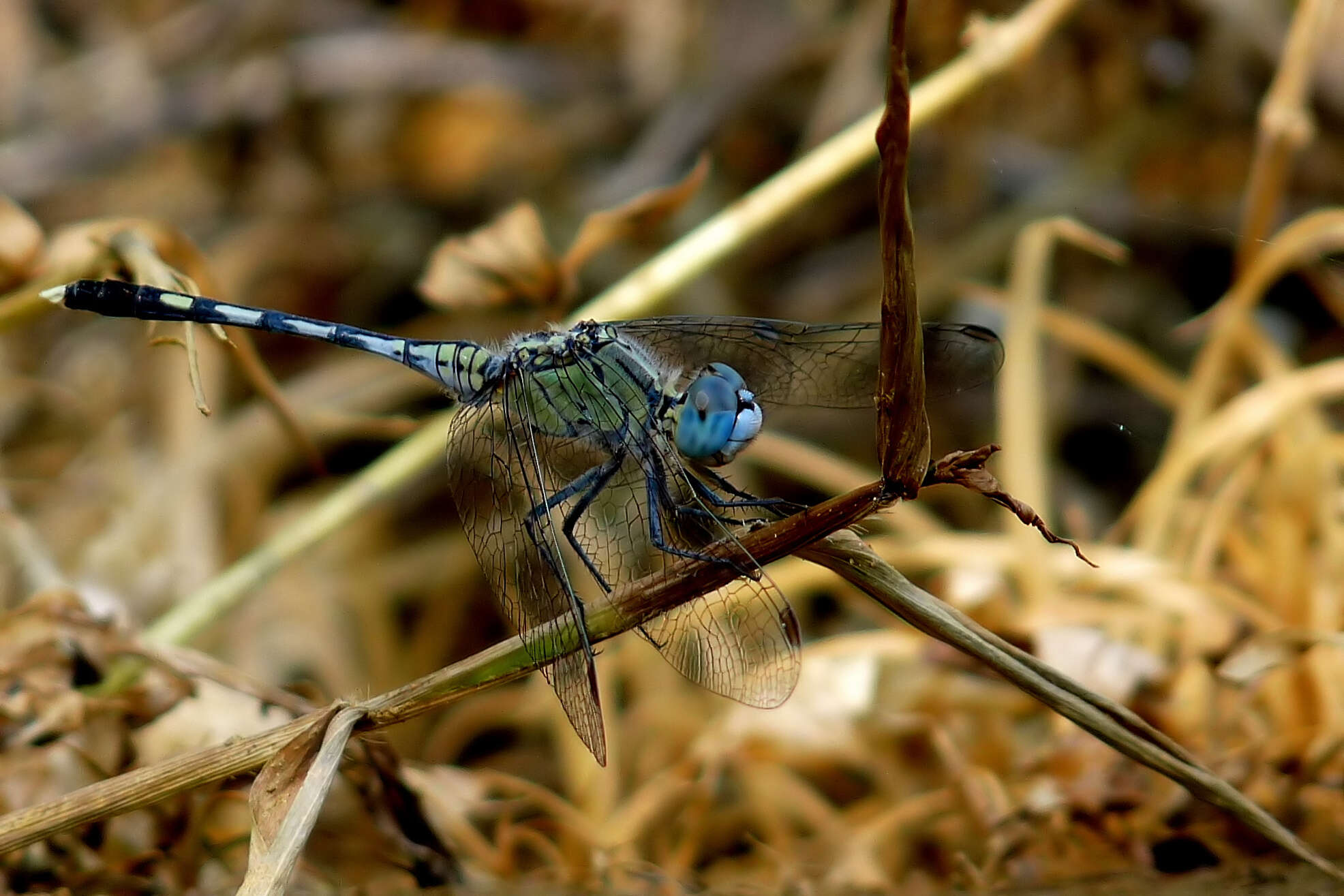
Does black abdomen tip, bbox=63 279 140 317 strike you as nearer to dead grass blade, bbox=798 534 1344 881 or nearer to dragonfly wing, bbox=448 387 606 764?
dragonfly wing, bbox=448 387 606 764

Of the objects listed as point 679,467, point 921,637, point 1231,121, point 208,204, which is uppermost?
point 208,204

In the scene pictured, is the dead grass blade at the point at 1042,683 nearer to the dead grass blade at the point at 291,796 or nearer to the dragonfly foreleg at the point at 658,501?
the dragonfly foreleg at the point at 658,501

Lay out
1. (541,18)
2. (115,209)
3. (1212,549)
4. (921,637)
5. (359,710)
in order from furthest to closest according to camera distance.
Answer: (541,18) → (115,209) → (1212,549) → (921,637) → (359,710)

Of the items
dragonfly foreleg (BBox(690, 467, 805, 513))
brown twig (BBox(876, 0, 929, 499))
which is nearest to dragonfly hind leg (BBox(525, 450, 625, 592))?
dragonfly foreleg (BBox(690, 467, 805, 513))

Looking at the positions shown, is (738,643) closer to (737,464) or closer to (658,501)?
(658,501)

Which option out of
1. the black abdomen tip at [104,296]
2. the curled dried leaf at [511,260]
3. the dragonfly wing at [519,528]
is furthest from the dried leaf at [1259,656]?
the black abdomen tip at [104,296]

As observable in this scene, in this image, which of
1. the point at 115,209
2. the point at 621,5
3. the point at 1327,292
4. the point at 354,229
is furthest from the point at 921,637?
the point at 115,209

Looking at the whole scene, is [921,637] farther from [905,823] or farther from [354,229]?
[354,229]
